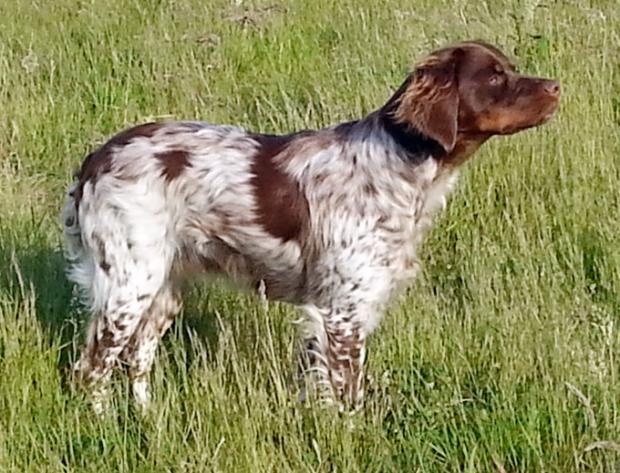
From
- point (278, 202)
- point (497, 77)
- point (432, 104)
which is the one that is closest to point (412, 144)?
point (432, 104)

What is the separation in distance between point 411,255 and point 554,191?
134 centimetres

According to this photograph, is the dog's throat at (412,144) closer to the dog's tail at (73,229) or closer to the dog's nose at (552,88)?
the dog's nose at (552,88)

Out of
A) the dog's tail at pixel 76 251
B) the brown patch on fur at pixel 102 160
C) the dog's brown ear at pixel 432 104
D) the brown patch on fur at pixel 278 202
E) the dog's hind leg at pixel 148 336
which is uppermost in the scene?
the dog's brown ear at pixel 432 104

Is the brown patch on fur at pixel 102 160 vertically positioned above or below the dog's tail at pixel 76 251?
above

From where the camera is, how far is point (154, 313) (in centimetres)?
456

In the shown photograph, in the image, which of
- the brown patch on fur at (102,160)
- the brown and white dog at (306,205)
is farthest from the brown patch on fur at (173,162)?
the brown patch on fur at (102,160)

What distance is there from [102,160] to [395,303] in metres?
1.20

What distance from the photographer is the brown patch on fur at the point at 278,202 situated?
432 cm

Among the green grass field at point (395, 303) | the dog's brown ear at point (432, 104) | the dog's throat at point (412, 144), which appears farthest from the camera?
the dog's throat at point (412, 144)

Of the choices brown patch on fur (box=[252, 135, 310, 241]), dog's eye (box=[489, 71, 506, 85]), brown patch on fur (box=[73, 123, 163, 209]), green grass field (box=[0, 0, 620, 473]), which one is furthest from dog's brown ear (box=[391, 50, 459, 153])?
brown patch on fur (box=[73, 123, 163, 209])

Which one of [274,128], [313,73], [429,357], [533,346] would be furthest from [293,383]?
[313,73]

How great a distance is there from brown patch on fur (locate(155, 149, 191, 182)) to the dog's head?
76 centimetres

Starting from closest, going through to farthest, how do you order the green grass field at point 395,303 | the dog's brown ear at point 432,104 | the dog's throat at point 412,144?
the green grass field at point 395,303
the dog's brown ear at point 432,104
the dog's throat at point 412,144

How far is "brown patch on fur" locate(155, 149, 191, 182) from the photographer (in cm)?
427
